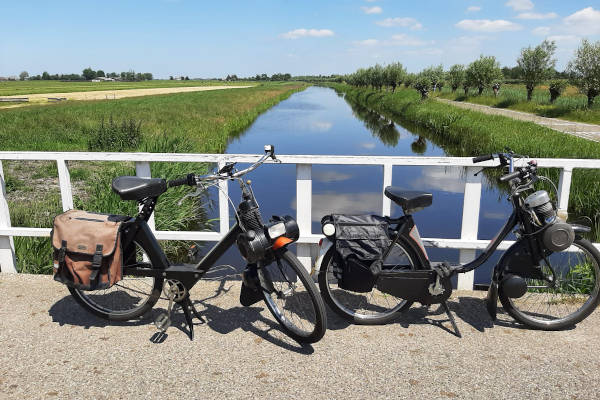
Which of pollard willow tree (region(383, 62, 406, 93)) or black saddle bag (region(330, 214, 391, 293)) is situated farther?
pollard willow tree (region(383, 62, 406, 93))

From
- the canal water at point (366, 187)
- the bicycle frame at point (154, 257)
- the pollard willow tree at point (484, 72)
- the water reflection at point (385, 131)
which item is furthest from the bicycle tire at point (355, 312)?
the pollard willow tree at point (484, 72)

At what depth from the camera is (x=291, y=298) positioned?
363cm

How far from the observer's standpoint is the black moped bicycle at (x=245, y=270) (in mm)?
3209

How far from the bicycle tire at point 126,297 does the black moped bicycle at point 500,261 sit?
1.35 m

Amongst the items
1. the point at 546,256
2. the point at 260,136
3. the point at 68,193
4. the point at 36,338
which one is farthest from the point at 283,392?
the point at 260,136

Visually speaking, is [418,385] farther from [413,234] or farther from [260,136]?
[260,136]

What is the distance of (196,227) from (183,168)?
3.78ft

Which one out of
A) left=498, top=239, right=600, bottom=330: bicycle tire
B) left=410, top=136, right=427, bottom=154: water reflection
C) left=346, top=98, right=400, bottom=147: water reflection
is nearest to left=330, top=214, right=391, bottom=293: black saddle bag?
left=498, top=239, right=600, bottom=330: bicycle tire

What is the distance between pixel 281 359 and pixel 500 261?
1817 millimetres

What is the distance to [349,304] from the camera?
4.01 m

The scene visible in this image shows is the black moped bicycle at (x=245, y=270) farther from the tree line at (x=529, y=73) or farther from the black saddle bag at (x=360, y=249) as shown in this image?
the tree line at (x=529, y=73)

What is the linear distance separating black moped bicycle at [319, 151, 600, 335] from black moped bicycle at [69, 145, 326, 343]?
1.14 feet

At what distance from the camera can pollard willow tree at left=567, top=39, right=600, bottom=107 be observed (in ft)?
99.3

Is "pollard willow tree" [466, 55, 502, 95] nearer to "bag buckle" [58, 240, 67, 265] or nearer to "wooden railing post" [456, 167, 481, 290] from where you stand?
"wooden railing post" [456, 167, 481, 290]
